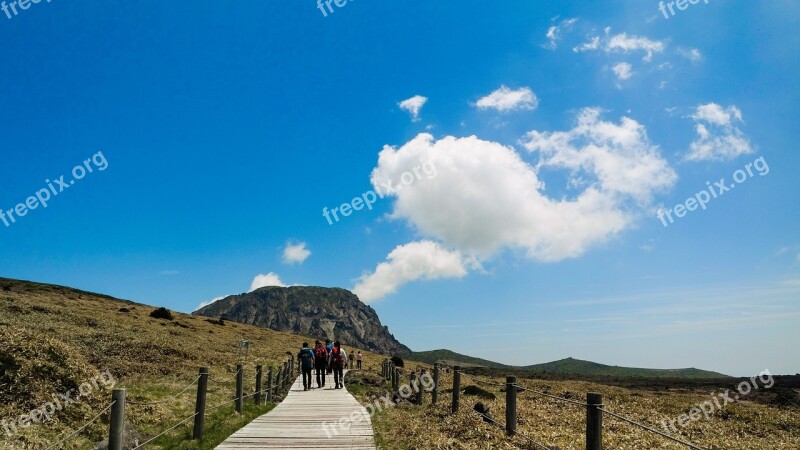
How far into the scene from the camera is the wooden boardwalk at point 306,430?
11.3m

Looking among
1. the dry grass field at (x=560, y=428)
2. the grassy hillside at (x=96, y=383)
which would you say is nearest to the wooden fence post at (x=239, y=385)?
the grassy hillside at (x=96, y=383)

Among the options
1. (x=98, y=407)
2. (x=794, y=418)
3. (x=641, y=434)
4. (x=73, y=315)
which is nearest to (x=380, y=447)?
(x=98, y=407)

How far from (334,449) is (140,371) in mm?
20239

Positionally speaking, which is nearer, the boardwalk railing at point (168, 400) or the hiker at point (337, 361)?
the boardwalk railing at point (168, 400)

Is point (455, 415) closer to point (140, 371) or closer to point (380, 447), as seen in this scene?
point (380, 447)

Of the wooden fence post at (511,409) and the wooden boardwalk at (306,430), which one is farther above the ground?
the wooden fence post at (511,409)

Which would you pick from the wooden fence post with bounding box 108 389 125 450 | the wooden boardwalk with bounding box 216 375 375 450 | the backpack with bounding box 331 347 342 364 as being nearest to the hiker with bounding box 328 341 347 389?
the backpack with bounding box 331 347 342 364

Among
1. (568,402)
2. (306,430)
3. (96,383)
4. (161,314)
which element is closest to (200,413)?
(306,430)

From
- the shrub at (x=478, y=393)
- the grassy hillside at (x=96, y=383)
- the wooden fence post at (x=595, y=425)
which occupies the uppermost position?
the wooden fence post at (x=595, y=425)

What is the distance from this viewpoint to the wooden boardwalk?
37.2ft

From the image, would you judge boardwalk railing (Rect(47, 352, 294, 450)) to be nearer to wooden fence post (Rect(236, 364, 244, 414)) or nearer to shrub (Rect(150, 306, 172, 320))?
wooden fence post (Rect(236, 364, 244, 414))

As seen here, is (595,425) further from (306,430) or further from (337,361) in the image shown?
(337,361)

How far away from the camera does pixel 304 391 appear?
2473 centimetres

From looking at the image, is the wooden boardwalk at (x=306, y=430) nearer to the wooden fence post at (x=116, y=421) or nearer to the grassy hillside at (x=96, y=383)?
the grassy hillside at (x=96, y=383)
